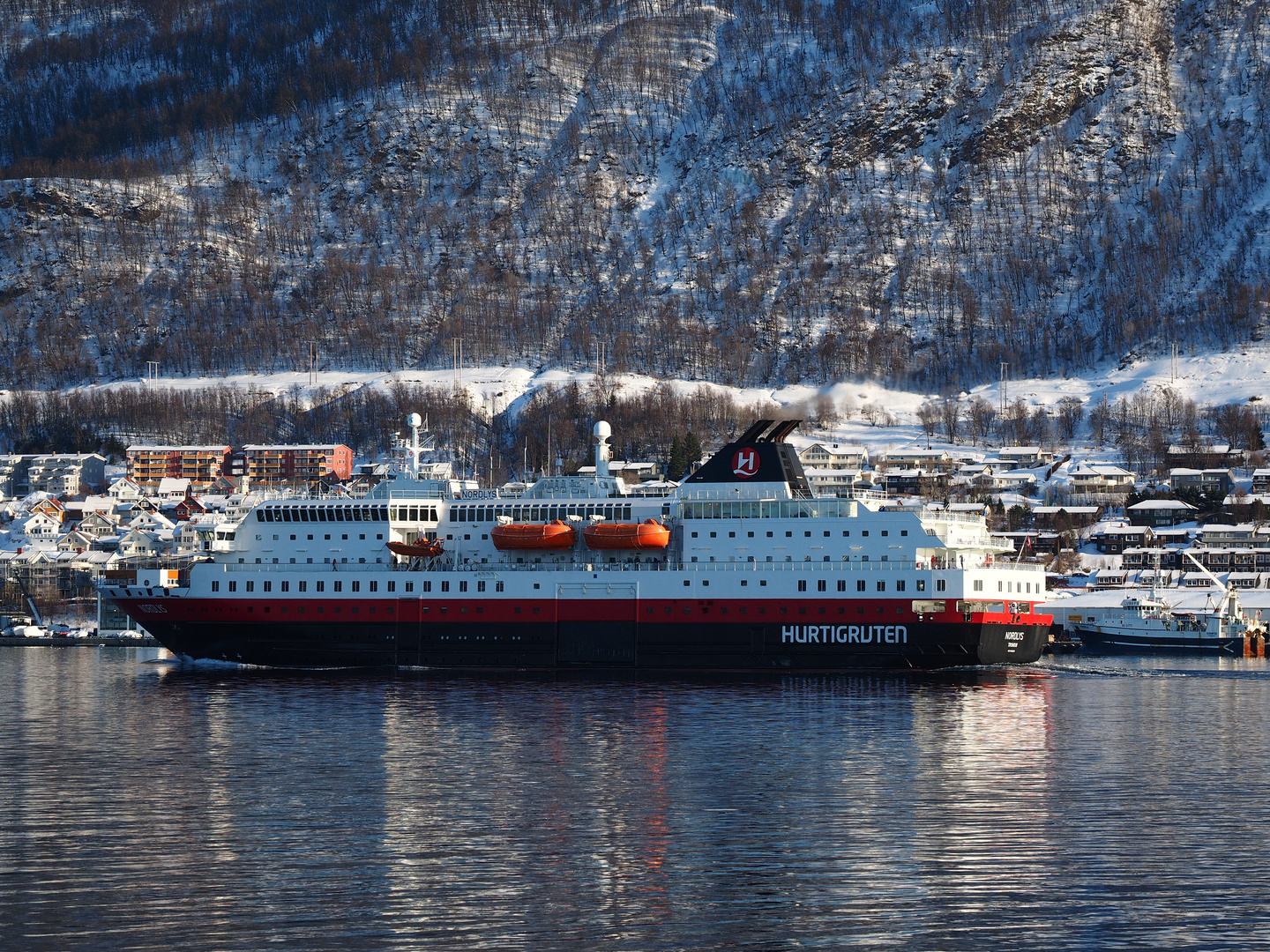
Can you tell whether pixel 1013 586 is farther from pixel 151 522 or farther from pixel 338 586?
pixel 151 522

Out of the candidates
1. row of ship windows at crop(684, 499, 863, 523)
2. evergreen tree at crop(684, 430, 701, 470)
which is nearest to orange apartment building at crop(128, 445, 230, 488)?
evergreen tree at crop(684, 430, 701, 470)

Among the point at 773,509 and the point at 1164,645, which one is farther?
the point at 1164,645

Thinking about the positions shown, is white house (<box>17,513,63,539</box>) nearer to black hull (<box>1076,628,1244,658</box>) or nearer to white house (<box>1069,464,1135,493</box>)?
white house (<box>1069,464,1135,493</box>)

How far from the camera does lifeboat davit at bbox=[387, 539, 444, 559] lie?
58.9m

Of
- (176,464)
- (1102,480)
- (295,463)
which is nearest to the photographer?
(1102,480)

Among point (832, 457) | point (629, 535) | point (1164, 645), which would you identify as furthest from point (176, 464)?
point (629, 535)

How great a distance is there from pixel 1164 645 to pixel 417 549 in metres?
41.6

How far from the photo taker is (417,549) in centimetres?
5900

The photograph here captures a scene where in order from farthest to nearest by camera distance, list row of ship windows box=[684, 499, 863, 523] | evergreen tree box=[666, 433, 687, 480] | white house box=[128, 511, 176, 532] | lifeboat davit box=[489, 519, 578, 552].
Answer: evergreen tree box=[666, 433, 687, 480], white house box=[128, 511, 176, 532], lifeboat davit box=[489, 519, 578, 552], row of ship windows box=[684, 499, 863, 523]

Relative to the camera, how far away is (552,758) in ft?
116

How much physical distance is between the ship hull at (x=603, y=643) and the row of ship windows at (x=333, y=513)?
4498 millimetres

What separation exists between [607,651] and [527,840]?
29997 millimetres

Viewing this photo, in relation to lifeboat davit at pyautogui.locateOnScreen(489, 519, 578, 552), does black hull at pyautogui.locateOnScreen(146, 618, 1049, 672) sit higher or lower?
lower

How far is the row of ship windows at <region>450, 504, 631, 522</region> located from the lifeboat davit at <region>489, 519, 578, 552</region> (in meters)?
1.01
